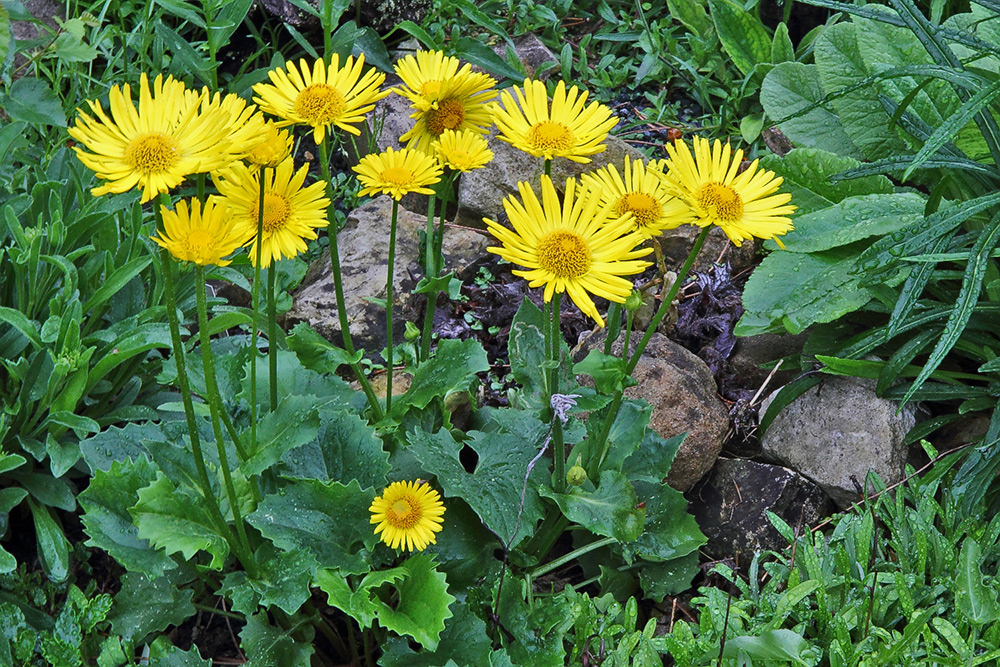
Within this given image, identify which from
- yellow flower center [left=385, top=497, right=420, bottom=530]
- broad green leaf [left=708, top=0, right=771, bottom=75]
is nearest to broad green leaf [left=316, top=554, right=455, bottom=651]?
yellow flower center [left=385, top=497, right=420, bottom=530]

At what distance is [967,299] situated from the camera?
2.20 metres

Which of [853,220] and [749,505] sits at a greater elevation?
[853,220]

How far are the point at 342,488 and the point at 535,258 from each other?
643 millimetres

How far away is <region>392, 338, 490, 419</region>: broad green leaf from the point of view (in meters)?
2.16

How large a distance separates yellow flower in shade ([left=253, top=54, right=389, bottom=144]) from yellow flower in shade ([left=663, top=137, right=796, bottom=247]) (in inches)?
22.4

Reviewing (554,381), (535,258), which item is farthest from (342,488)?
(535,258)

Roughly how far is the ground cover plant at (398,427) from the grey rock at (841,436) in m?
0.09

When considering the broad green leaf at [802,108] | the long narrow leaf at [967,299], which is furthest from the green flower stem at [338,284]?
the broad green leaf at [802,108]

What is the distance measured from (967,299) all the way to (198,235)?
1795mm

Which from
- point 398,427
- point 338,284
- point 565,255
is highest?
point 565,255

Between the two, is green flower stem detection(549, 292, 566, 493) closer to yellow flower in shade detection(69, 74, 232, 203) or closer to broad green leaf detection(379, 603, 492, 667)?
broad green leaf detection(379, 603, 492, 667)

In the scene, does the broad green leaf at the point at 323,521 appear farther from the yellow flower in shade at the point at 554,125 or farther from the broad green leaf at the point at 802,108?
the broad green leaf at the point at 802,108

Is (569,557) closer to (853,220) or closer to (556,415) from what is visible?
(556,415)

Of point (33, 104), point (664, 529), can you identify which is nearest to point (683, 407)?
point (664, 529)
